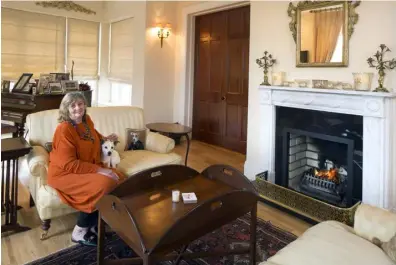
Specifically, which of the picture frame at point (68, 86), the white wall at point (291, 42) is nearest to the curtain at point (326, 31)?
the white wall at point (291, 42)

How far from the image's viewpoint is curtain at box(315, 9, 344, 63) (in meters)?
3.21

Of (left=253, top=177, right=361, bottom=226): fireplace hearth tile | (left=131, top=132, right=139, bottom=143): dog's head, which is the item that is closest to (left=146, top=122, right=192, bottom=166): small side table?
(left=131, top=132, right=139, bottom=143): dog's head

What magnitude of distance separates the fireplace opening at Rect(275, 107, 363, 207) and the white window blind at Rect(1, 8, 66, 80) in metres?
4.62

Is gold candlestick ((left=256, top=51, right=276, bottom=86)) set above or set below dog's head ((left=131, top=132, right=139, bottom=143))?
above

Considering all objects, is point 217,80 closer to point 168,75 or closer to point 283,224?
point 168,75

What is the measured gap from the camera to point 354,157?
308 centimetres

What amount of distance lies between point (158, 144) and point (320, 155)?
1820 millimetres

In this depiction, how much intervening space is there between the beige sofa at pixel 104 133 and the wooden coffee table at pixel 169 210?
2.10 ft

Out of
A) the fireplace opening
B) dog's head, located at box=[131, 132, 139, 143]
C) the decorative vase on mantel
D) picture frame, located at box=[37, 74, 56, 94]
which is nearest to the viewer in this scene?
the decorative vase on mantel

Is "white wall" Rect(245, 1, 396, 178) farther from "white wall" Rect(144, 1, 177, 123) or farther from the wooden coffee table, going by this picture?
"white wall" Rect(144, 1, 177, 123)

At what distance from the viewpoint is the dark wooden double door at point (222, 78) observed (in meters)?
5.20

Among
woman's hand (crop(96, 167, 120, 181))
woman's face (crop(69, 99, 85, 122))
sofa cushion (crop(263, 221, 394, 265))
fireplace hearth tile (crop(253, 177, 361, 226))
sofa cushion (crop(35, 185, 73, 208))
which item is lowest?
fireplace hearth tile (crop(253, 177, 361, 226))

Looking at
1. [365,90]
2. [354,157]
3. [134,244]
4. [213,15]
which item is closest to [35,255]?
[134,244]

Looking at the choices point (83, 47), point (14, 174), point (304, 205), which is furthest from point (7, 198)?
point (83, 47)
